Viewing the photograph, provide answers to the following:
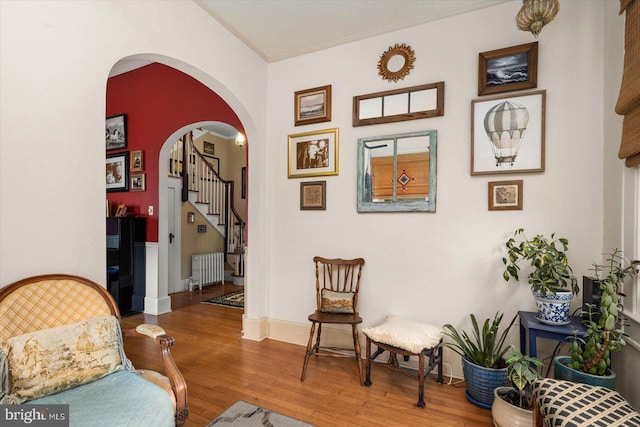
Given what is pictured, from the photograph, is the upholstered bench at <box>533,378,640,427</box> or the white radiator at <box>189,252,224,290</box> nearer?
the upholstered bench at <box>533,378,640,427</box>

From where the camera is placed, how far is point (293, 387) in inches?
90.7

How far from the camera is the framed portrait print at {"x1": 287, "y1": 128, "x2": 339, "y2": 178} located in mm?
A: 3008

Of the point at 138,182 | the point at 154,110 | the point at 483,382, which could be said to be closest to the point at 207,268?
the point at 138,182

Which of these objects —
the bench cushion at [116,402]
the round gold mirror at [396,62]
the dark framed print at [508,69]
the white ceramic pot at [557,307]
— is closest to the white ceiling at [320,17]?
the round gold mirror at [396,62]

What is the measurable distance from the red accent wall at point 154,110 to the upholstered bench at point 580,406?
370 cm

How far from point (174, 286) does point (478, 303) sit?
15.8 ft

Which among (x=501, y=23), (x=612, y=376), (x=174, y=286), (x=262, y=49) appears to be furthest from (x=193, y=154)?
(x=612, y=376)

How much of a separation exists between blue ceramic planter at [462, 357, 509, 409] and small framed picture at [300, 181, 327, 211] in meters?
1.82

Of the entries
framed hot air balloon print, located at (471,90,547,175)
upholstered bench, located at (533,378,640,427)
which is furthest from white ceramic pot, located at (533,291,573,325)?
framed hot air balloon print, located at (471,90,547,175)

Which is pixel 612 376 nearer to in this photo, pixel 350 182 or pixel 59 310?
pixel 350 182

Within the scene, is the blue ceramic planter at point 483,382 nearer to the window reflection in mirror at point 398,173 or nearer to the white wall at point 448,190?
the white wall at point 448,190

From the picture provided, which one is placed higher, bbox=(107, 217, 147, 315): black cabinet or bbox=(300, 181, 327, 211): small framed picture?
bbox=(300, 181, 327, 211): small framed picture

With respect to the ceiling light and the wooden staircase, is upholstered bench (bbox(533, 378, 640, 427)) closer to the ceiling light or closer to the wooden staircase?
the ceiling light

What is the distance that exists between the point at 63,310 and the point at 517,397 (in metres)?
2.61
